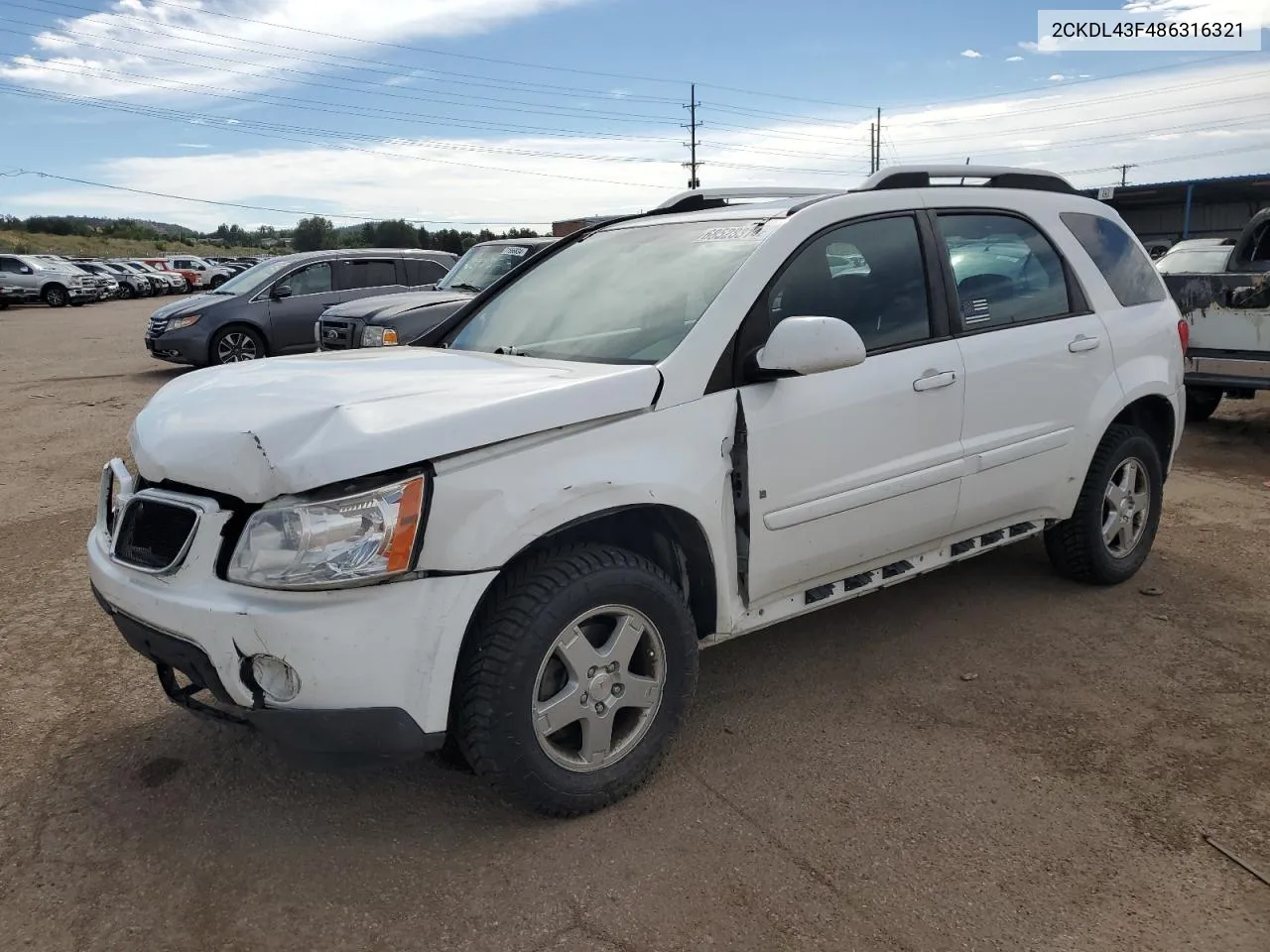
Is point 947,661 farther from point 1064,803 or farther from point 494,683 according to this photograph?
point 494,683

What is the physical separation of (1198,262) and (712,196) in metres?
6.91

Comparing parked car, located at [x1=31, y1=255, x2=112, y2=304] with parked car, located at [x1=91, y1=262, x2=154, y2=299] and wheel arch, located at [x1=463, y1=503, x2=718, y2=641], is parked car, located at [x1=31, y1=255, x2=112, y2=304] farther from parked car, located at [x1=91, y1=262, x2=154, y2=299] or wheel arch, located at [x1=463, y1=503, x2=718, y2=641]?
wheel arch, located at [x1=463, y1=503, x2=718, y2=641]

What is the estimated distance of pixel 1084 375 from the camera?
170 inches

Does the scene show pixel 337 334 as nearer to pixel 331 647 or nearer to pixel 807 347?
pixel 807 347

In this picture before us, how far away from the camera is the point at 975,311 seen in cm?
395

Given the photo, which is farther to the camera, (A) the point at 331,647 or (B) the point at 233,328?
(B) the point at 233,328

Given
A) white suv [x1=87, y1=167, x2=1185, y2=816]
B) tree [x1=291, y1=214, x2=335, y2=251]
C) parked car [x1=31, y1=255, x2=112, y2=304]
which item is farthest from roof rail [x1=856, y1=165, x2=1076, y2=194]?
tree [x1=291, y1=214, x2=335, y2=251]

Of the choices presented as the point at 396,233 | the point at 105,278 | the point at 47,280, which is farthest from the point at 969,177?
the point at 396,233

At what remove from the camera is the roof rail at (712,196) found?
4145mm

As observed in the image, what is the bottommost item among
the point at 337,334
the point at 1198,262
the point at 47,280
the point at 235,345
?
the point at 235,345

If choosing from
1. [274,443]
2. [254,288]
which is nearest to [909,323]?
[274,443]

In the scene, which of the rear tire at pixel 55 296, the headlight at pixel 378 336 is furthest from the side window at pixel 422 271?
the rear tire at pixel 55 296

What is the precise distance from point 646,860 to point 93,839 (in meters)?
1.61

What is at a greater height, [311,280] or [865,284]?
[865,284]
